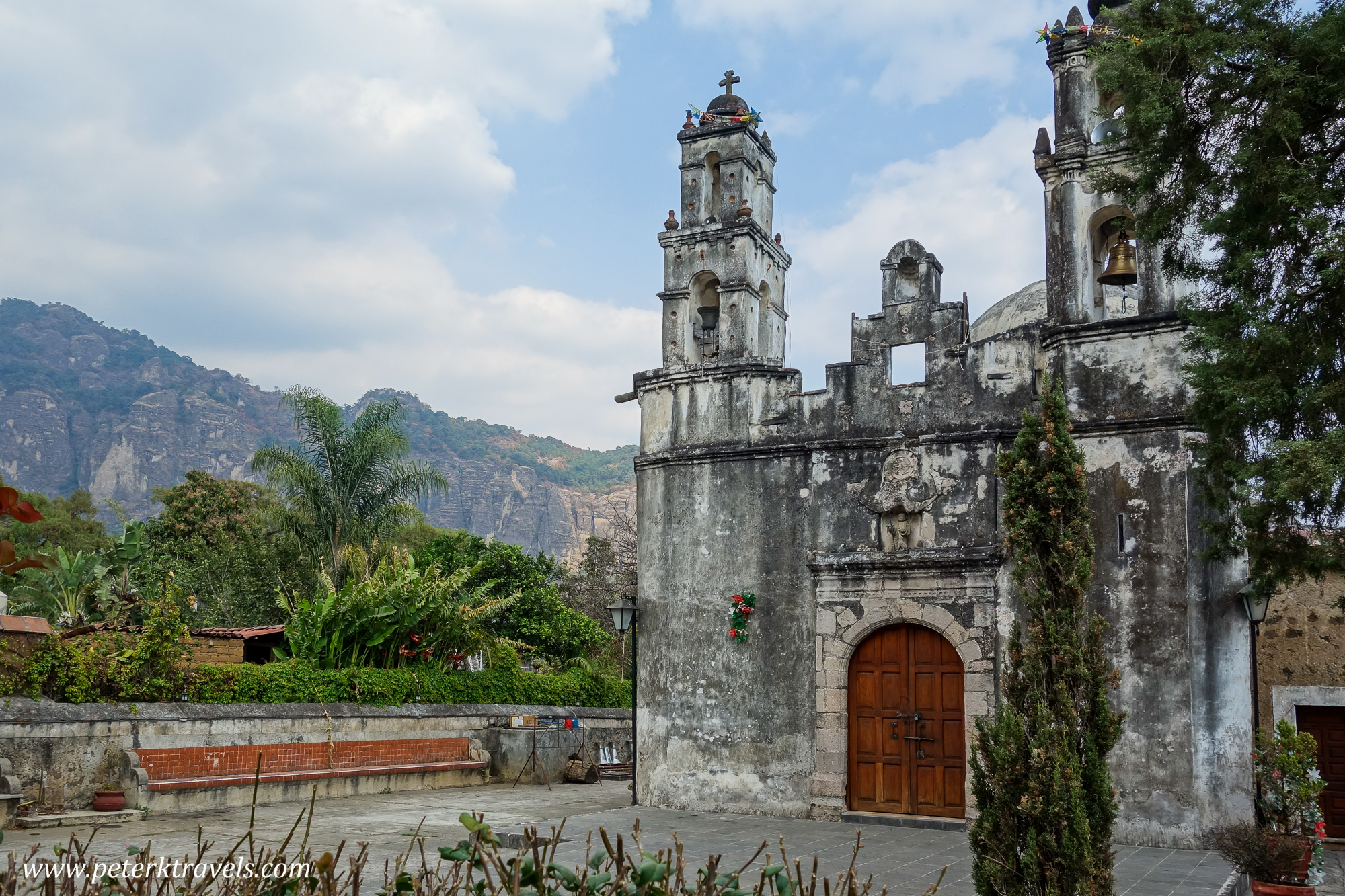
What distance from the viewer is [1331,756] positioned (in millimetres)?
14797

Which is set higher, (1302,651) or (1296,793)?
(1302,651)

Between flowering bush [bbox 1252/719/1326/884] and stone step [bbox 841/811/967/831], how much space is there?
3.34 metres

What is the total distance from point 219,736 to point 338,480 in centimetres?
1055

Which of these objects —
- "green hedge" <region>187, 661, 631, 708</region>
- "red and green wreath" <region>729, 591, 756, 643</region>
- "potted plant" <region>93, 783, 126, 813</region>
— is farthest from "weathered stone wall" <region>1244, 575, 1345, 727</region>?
"potted plant" <region>93, 783, 126, 813</region>

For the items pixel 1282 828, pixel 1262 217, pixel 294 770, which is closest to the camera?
pixel 1262 217

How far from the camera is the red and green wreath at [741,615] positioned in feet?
47.0

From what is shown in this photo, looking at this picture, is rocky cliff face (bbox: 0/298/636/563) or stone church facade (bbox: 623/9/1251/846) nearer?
stone church facade (bbox: 623/9/1251/846)

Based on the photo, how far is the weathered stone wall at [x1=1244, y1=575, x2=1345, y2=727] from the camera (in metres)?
14.6

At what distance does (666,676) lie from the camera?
14.8 metres

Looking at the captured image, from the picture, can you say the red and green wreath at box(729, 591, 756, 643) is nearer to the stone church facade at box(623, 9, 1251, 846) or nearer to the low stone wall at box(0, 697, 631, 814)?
the stone church facade at box(623, 9, 1251, 846)

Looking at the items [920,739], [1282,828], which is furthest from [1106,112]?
[1282,828]

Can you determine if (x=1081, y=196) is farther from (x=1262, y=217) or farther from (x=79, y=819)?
(x=79, y=819)

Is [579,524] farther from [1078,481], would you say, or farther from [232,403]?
[1078,481]

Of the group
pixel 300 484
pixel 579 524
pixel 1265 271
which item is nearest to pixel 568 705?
pixel 300 484
